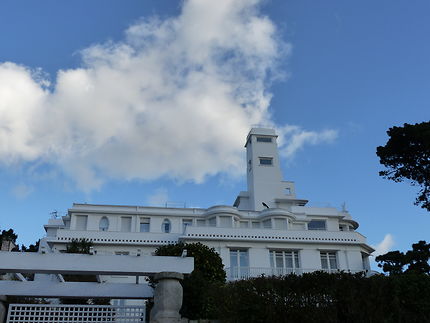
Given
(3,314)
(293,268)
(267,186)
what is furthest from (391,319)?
(267,186)

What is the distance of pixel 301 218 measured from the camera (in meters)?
38.9

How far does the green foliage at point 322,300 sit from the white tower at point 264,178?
96.9 ft

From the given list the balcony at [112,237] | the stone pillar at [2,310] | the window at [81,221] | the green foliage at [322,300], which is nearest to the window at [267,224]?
the balcony at [112,237]

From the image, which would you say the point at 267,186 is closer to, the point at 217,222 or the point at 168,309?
the point at 217,222

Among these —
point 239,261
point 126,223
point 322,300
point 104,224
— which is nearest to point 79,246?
point 104,224

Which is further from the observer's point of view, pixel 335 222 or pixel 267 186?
pixel 267 186

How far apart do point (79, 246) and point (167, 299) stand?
20346mm

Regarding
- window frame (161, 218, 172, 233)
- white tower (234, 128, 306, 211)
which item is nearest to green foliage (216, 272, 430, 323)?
window frame (161, 218, 172, 233)

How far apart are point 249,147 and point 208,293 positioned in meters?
34.5

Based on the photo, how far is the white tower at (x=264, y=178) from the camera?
42531 mm

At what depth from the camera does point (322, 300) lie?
11.6 meters

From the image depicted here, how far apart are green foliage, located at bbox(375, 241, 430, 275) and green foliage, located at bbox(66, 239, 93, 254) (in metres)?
20.8

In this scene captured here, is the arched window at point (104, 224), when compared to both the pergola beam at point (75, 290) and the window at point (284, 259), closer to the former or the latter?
the window at point (284, 259)

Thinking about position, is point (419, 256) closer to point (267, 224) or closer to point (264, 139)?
point (267, 224)
